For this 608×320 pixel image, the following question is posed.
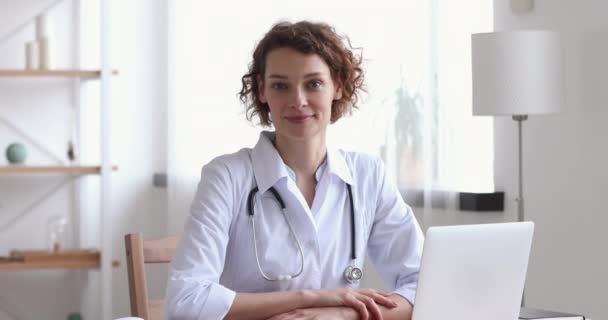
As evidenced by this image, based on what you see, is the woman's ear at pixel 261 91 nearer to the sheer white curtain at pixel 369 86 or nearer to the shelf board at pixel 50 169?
the sheer white curtain at pixel 369 86

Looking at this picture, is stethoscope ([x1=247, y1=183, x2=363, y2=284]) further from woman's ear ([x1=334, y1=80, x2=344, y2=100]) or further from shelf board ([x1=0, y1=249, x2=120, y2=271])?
shelf board ([x1=0, y1=249, x2=120, y2=271])

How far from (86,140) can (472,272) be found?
3.58m

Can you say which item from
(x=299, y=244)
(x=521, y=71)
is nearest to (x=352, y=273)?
(x=299, y=244)

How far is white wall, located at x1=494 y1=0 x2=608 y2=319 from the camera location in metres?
3.37

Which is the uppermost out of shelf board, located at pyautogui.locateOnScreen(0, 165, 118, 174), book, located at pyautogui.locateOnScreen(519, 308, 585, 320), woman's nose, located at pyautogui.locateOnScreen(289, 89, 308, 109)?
woman's nose, located at pyautogui.locateOnScreen(289, 89, 308, 109)

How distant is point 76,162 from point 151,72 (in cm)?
58

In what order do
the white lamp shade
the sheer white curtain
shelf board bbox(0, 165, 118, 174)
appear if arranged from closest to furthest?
the white lamp shade → the sheer white curtain → shelf board bbox(0, 165, 118, 174)

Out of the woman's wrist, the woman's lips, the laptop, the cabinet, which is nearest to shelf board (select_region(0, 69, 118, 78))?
the cabinet

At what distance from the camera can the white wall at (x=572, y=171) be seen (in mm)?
3369

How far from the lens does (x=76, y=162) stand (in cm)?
473

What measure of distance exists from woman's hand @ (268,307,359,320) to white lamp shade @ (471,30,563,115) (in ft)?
5.14

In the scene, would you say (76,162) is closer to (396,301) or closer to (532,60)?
(532,60)

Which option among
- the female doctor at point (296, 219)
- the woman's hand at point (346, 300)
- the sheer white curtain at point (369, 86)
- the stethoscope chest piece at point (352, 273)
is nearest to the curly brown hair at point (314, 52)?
the female doctor at point (296, 219)

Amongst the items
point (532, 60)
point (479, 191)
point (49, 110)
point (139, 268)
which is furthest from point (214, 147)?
point (139, 268)
